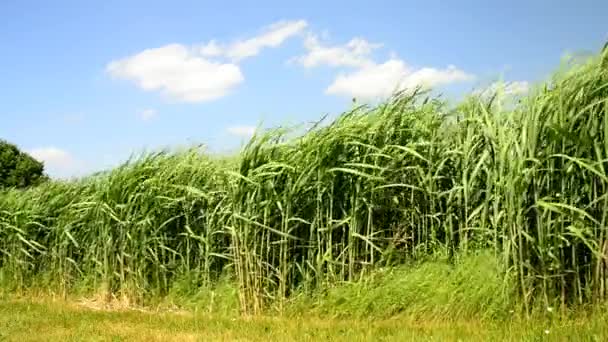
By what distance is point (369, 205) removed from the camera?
701cm

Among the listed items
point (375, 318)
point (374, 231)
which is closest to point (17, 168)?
point (374, 231)

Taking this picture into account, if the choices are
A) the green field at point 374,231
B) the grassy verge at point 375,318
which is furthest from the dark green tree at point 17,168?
the grassy verge at point 375,318

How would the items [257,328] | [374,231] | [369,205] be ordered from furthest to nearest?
1. [374,231]
2. [369,205]
3. [257,328]

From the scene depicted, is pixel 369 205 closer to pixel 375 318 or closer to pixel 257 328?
pixel 375 318

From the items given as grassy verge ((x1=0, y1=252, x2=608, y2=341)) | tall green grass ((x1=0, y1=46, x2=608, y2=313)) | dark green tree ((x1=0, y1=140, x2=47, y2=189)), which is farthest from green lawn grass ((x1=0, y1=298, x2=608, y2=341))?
dark green tree ((x1=0, y1=140, x2=47, y2=189))

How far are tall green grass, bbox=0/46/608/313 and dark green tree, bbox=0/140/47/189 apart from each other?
18.4 m

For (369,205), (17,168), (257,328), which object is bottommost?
(257,328)

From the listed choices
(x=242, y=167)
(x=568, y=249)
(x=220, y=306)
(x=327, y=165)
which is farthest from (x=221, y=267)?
(x=568, y=249)

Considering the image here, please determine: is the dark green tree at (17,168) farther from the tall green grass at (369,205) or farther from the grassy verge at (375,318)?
the grassy verge at (375,318)

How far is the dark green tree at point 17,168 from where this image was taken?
27.8 m

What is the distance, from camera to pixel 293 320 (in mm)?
6715

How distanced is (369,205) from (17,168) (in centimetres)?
2478

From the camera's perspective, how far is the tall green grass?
564 cm

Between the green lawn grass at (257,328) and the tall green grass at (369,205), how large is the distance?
53 centimetres
